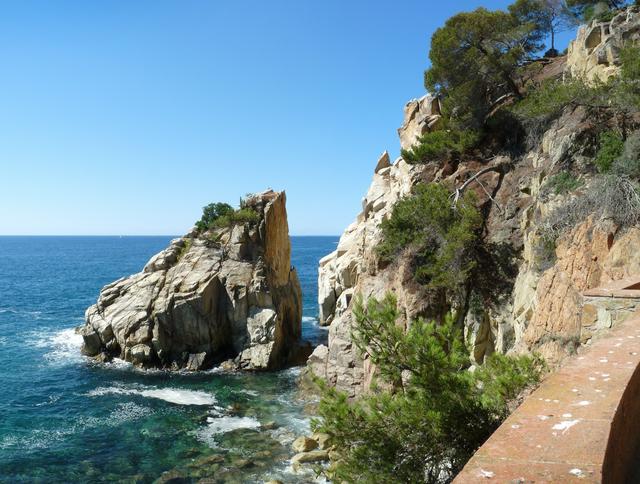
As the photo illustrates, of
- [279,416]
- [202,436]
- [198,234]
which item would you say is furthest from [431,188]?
[198,234]

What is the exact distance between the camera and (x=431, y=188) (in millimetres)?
20906


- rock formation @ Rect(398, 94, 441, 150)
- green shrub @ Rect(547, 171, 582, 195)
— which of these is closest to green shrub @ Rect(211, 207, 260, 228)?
rock formation @ Rect(398, 94, 441, 150)

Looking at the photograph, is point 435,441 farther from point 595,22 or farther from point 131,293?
point 131,293

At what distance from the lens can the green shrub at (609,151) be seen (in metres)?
15.4

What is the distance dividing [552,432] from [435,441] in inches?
163

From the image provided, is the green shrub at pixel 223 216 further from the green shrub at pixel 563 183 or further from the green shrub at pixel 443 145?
the green shrub at pixel 563 183

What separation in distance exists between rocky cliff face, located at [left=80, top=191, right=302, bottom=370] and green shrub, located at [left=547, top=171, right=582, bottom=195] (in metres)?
21.8

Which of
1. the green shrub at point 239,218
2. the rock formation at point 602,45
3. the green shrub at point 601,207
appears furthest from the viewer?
the green shrub at point 239,218

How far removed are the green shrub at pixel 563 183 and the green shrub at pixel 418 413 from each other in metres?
9.73

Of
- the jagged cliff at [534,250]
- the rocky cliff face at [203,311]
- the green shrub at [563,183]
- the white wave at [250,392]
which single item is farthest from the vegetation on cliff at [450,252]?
the rocky cliff face at [203,311]

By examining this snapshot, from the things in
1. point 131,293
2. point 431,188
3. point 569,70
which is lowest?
point 131,293

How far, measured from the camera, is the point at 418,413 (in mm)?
7879

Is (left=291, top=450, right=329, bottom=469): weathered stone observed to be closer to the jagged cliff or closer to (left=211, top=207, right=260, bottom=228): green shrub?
the jagged cliff

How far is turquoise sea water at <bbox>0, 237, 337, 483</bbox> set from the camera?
1886cm
